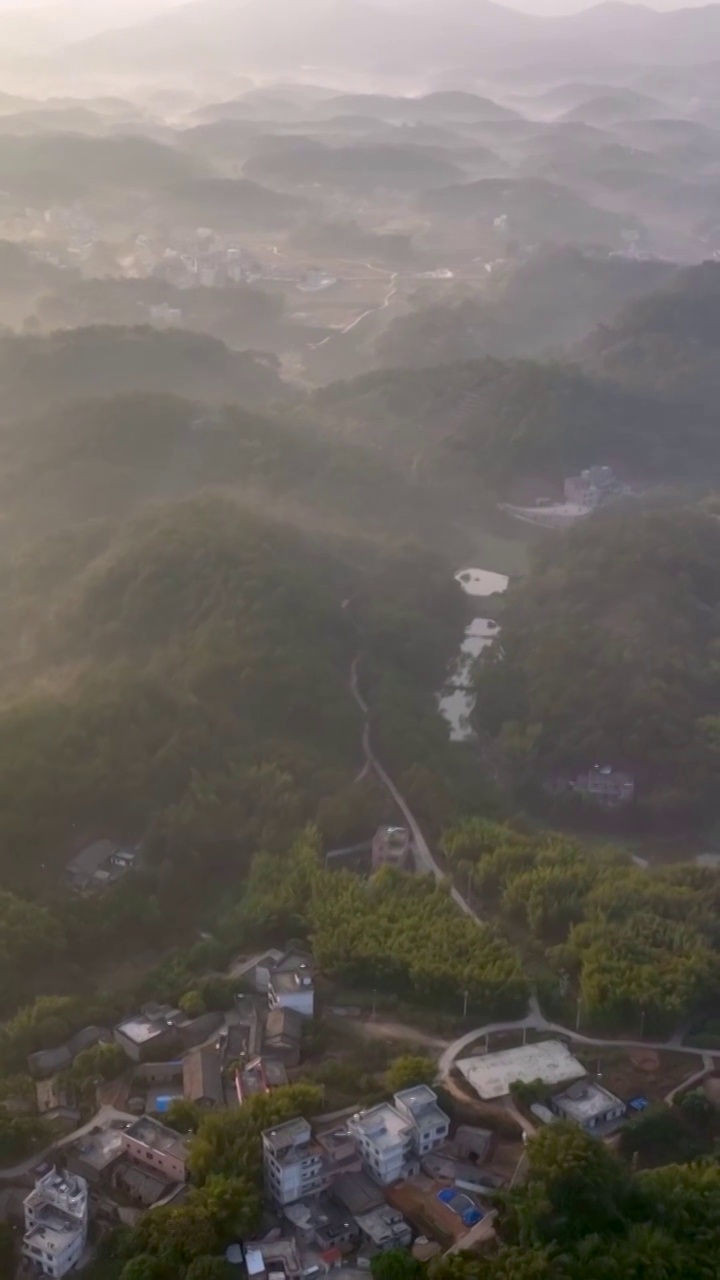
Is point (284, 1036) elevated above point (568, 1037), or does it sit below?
above

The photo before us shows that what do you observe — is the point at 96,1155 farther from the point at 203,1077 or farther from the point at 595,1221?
the point at 595,1221

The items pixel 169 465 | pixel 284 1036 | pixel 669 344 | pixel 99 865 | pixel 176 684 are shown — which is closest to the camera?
pixel 284 1036

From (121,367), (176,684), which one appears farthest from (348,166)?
(176,684)

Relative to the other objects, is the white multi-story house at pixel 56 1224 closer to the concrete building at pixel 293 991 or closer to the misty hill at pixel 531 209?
the concrete building at pixel 293 991

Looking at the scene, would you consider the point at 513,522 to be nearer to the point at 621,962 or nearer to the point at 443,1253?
the point at 621,962

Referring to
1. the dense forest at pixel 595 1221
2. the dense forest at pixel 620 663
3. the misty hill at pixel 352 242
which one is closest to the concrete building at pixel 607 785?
the dense forest at pixel 620 663

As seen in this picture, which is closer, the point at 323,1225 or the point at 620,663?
the point at 323,1225
